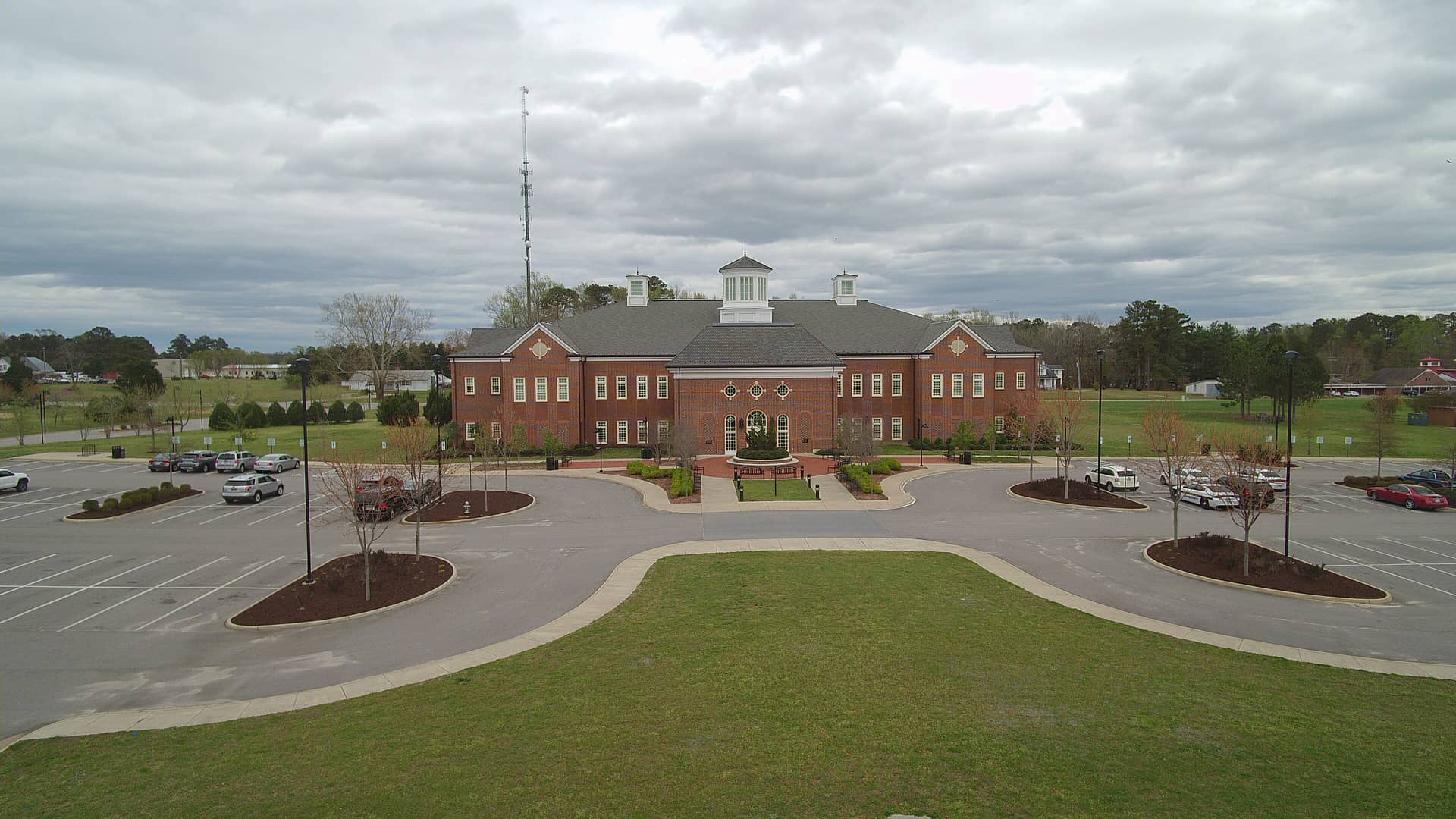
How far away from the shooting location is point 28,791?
989cm

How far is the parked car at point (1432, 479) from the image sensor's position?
34.3m

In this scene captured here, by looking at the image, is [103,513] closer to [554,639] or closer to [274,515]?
[274,515]

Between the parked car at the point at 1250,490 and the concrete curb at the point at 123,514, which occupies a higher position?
A: the parked car at the point at 1250,490

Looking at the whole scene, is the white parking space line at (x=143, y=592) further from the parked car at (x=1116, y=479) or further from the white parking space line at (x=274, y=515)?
the parked car at (x=1116, y=479)

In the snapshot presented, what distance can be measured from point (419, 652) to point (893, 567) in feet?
43.9

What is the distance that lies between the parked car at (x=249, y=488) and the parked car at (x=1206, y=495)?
4296 centimetres

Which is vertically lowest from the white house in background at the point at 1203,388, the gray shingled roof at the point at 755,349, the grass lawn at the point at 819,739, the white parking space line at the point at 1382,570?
the white parking space line at the point at 1382,570

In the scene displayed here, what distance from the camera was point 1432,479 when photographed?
3484 centimetres

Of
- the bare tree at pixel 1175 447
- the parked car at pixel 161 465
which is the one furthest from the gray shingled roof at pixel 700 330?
the bare tree at pixel 1175 447

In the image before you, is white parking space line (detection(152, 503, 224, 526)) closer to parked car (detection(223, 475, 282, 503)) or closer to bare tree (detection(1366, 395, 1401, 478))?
parked car (detection(223, 475, 282, 503))

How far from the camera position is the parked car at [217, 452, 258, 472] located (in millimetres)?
44156

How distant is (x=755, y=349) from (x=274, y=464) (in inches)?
1234

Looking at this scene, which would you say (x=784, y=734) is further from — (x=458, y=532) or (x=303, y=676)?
(x=458, y=532)

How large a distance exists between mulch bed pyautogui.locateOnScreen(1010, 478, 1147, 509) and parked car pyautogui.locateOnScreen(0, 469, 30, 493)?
52448 mm
